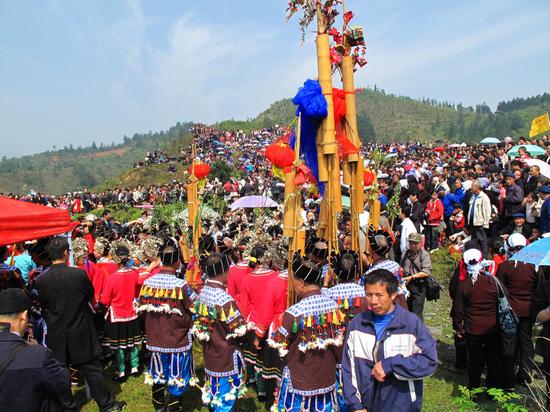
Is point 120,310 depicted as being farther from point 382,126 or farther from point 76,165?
point 76,165

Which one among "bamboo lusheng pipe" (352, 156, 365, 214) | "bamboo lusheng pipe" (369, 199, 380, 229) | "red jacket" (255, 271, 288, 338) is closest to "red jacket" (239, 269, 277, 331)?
"red jacket" (255, 271, 288, 338)

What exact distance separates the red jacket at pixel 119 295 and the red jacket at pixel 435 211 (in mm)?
8194

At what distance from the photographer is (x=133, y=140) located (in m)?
183

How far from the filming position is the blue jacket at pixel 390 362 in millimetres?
2785

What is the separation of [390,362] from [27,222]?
14.5 feet

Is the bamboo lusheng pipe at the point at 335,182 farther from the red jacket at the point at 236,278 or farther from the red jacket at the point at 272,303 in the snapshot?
the red jacket at the point at 236,278

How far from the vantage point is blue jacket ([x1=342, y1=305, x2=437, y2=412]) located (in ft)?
9.14

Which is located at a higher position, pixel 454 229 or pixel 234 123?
pixel 234 123

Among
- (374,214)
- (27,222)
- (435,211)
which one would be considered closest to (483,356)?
(374,214)

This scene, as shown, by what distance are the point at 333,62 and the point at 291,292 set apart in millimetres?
2991

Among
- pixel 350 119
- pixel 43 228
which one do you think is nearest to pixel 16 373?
pixel 43 228

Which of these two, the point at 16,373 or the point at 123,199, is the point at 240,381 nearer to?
the point at 16,373

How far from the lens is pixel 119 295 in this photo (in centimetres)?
588

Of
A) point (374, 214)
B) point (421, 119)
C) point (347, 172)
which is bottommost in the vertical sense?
point (374, 214)
